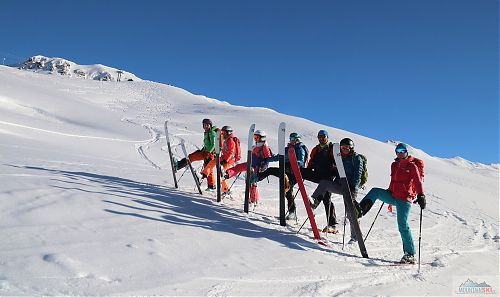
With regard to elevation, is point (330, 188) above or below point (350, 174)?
below

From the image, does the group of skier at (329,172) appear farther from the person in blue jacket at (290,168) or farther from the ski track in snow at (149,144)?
the ski track in snow at (149,144)

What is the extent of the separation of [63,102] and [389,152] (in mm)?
28143

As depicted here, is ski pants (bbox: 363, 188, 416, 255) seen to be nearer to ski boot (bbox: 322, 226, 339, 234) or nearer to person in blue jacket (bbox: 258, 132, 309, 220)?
ski boot (bbox: 322, 226, 339, 234)

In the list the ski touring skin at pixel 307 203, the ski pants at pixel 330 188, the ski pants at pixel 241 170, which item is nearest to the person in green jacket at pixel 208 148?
the ski pants at pixel 241 170

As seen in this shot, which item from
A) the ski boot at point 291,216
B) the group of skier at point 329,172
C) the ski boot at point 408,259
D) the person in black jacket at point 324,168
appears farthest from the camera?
the ski boot at point 291,216

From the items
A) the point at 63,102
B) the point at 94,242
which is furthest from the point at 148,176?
the point at 63,102

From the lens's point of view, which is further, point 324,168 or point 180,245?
point 324,168

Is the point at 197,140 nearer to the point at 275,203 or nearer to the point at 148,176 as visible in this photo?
the point at 148,176

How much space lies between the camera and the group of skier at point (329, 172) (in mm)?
6137

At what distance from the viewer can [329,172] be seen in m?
7.40

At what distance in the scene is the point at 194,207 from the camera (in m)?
7.62

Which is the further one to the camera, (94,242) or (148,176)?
(148,176)

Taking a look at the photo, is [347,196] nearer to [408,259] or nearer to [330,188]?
[330,188]

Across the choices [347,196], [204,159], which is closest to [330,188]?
[347,196]
